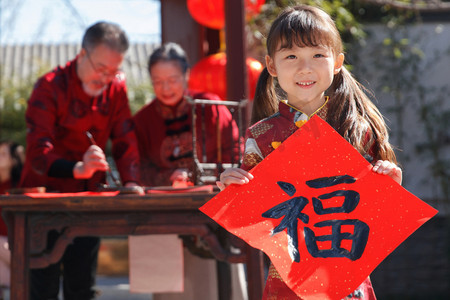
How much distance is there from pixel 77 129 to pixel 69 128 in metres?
0.04

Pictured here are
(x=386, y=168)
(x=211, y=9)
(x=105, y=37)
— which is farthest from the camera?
(x=211, y=9)

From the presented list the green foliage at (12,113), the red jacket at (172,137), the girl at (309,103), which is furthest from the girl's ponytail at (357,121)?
the green foliage at (12,113)

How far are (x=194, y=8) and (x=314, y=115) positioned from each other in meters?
2.76

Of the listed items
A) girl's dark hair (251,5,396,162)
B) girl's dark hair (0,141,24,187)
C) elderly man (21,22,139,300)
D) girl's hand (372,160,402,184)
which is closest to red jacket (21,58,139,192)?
elderly man (21,22,139,300)

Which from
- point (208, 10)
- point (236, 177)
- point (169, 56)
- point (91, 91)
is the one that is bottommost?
point (236, 177)

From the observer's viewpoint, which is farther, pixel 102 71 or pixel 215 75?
pixel 215 75

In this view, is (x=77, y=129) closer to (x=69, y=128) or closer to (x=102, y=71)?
(x=69, y=128)

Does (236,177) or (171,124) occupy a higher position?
(171,124)

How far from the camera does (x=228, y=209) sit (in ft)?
5.33

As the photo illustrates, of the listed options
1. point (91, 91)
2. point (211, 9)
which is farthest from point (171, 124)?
point (211, 9)

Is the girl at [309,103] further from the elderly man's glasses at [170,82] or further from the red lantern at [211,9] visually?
the red lantern at [211,9]

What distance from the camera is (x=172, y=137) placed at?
10.2 feet

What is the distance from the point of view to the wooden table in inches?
92.6

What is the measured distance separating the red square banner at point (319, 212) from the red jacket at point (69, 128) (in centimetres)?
125
